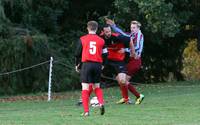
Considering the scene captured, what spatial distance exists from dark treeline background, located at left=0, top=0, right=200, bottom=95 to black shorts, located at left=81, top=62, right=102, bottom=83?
1388cm

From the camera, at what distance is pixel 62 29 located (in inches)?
1351

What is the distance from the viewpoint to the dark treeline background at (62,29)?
27.8 metres

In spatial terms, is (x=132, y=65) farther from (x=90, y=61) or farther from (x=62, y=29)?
(x=62, y=29)

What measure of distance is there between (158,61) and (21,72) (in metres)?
12.8

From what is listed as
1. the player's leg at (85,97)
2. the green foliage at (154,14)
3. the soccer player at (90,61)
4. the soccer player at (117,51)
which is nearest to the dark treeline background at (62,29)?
the green foliage at (154,14)

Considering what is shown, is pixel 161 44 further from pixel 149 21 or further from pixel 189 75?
pixel 189 75

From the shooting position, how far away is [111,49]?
16938 millimetres

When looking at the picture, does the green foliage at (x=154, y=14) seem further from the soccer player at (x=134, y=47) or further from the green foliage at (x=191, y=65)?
Answer: the green foliage at (x=191, y=65)

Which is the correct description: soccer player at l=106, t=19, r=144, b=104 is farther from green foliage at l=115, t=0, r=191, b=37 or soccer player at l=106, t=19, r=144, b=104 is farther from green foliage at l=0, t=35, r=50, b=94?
green foliage at l=0, t=35, r=50, b=94

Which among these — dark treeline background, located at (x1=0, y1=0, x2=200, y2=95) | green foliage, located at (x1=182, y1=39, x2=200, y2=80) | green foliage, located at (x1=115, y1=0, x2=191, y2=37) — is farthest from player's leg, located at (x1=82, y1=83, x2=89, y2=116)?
green foliage, located at (x1=182, y1=39, x2=200, y2=80)

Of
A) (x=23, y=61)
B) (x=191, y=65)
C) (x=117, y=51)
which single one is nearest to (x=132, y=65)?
(x=117, y=51)

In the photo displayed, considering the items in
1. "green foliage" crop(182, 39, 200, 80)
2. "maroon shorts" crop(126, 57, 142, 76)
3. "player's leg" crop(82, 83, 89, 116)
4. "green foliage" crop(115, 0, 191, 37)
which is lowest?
"green foliage" crop(182, 39, 200, 80)

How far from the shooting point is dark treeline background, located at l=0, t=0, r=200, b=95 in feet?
91.1

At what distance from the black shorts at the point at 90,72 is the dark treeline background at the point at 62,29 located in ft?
45.5
